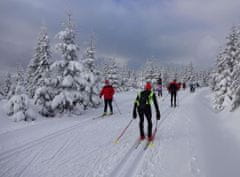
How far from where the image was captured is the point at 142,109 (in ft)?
27.3

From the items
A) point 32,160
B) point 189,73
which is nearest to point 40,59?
point 32,160

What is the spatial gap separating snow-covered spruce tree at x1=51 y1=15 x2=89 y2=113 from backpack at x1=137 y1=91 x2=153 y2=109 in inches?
297

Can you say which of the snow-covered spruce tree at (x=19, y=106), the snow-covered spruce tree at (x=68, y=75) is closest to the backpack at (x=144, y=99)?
the snow-covered spruce tree at (x=68, y=75)

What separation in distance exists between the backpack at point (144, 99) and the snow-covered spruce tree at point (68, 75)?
24.7 feet

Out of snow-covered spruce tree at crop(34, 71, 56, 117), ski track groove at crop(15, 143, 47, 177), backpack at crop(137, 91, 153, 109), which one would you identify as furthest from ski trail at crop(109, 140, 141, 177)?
snow-covered spruce tree at crop(34, 71, 56, 117)

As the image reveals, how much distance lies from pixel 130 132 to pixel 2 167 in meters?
5.40

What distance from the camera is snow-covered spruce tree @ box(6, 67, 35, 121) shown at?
13.5m

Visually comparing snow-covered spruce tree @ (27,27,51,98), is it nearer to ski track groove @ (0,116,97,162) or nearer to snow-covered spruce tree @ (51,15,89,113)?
snow-covered spruce tree @ (51,15,89,113)

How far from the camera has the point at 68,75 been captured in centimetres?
1505

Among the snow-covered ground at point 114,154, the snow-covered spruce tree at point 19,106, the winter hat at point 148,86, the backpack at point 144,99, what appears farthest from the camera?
the snow-covered spruce tree at point 19,106

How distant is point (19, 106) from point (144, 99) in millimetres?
9295

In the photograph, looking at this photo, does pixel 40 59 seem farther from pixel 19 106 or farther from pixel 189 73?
pixel 189 73

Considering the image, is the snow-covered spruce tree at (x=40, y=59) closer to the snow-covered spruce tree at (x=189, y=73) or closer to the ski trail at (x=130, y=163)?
the ski trail at (x=130, y=163)

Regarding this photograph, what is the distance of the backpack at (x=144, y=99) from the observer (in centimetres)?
826
